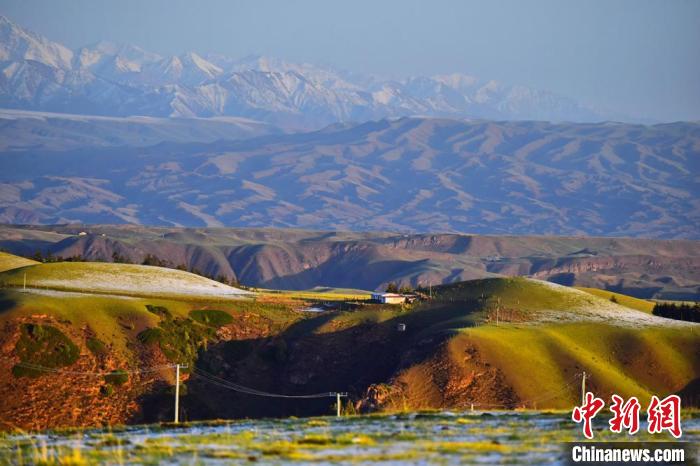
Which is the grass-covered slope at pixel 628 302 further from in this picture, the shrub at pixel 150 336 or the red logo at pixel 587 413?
the red logo at pixel 587 413

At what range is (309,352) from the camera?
108 m

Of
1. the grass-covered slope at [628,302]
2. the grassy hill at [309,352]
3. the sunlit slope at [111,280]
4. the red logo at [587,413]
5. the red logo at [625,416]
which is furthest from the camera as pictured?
the grass-covered slope at [628,302]

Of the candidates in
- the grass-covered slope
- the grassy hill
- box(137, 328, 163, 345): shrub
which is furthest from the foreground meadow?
the grass-covered slope

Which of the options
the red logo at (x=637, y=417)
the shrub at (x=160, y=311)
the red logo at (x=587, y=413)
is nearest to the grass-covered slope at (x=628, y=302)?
the shrub at (x=160, y=311)

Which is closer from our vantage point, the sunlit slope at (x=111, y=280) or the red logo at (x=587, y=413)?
the red logo at (x=587, y=413)

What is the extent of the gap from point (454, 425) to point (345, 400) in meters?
54.8

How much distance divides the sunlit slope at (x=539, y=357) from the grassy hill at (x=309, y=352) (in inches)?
5.7

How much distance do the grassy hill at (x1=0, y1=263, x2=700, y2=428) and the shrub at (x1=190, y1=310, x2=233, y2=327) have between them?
0.20 m

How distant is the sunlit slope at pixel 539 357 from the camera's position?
95062 millimetres

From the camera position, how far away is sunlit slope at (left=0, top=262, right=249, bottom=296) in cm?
12150

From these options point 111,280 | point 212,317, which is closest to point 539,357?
point 212,317

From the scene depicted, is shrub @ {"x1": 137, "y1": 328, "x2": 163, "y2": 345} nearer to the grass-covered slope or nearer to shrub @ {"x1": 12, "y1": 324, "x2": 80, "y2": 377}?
shrub @ {"x1": 12, "y1": 324, "x2": 80, "y2": 377}

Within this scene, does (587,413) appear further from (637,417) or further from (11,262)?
(11,262)

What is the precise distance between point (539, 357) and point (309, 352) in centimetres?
1863
